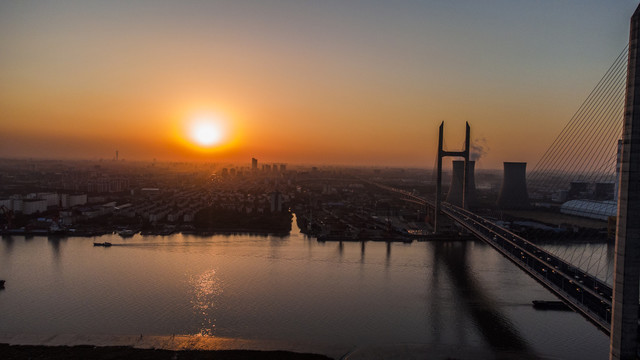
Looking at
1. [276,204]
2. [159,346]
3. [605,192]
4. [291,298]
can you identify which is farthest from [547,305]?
[605,192]

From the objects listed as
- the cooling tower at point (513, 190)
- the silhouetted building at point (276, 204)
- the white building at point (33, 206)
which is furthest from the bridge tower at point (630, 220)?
the white building at point (33, 206)

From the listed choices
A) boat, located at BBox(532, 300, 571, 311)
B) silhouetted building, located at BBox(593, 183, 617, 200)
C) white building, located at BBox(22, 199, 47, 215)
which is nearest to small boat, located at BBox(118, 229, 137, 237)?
white building, located at BBox(22, 199, 47, 215)

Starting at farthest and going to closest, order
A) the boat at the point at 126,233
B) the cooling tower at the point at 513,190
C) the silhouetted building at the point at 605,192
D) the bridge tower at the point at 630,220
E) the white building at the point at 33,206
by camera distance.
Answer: the cooling tower at the point at 513,190 < the silhouetted building at the point at 605,192 < the white building at the point at 33,206 < the boat at the point at 126,233 < the bridge tower at the point at 630,220

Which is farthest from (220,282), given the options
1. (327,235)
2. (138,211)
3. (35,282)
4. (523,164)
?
(523,164)

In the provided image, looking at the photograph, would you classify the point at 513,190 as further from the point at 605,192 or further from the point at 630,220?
the point at 630,220

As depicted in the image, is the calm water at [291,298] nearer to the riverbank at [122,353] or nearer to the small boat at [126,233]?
the riverbank at [122,353]

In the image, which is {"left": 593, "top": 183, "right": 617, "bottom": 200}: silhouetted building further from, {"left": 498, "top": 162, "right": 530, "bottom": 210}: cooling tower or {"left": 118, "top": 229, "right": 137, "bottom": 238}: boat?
{"left": 118, "top": 229, "right": 137, "bottom": 238}: boat

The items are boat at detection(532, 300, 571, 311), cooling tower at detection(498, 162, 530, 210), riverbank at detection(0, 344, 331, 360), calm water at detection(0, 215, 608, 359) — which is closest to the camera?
riverbank at detection(0, 344, 331, 360)
